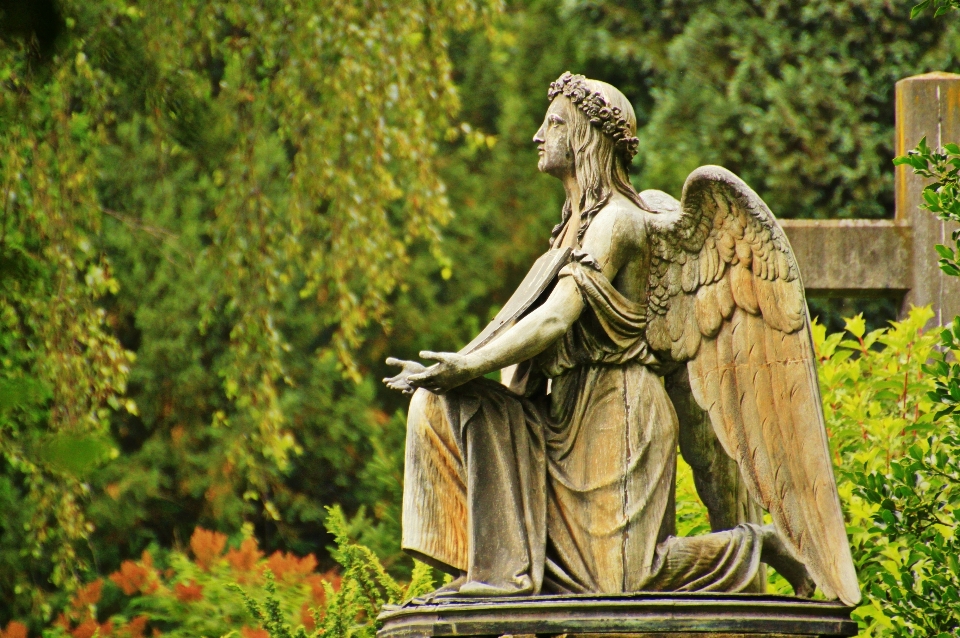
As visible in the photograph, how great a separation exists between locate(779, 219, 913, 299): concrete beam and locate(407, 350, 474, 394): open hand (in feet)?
8.53

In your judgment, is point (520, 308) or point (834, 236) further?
point (834, 236)

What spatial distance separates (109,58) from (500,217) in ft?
46.2

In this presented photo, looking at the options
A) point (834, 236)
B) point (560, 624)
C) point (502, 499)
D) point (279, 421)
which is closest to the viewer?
point (560, 624)

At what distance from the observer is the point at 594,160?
4.71 metres

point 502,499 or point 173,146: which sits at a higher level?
point 173,146

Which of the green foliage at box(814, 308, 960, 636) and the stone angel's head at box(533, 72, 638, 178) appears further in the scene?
the green foliage at box(814, 308, 960, 636)

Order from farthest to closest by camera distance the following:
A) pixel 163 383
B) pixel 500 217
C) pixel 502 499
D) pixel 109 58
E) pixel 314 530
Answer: pixel 500 217 → pixel 314 530 → pixel 163 383 → pixel 502 499 → pixel 109 58

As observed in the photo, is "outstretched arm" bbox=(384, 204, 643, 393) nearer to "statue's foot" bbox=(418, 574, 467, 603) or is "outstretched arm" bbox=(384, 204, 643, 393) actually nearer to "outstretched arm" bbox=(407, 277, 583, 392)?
"outstretched arm" bbox=(407, 277, 583, 392)

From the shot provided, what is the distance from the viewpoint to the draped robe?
14.5 ft

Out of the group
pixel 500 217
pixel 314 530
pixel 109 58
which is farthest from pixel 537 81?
pixel 109 58

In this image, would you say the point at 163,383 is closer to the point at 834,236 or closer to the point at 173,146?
the point at 173,146

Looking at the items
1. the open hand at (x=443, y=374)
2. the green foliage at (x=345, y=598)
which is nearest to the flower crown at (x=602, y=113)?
the open hand at (x=443, y=374)

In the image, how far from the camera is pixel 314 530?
14711 millimetres

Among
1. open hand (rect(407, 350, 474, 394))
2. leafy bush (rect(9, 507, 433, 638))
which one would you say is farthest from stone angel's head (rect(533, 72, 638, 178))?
leafy bush (rect(9, 507, 433, 638))
